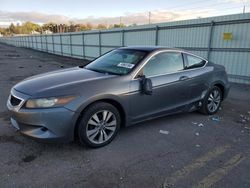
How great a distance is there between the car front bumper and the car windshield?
3.98ft

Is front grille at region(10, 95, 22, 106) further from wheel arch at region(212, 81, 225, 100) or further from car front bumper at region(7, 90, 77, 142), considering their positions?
wheel arch at region(212, 81, 225, 100)

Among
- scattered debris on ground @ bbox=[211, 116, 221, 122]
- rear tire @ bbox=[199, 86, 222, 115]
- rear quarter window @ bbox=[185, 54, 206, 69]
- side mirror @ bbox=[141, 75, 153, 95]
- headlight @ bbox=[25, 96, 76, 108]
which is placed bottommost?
scattered debris on ground @ bbox=[211, 116, 221, 122]

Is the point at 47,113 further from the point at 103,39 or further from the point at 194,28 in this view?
the point at 103,39

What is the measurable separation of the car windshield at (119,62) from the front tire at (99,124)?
0.73 meters

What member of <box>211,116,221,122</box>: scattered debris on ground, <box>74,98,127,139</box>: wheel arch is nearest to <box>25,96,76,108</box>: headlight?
<box>74,98,127,139</box>: wheel arch

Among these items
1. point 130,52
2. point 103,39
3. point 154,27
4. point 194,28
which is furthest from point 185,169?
point 103,39

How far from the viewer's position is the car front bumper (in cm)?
296

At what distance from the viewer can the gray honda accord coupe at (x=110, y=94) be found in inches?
119

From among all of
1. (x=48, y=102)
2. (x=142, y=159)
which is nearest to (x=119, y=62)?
(x=48, y=102)

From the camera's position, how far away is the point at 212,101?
16.6 feet

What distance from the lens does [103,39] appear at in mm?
17109

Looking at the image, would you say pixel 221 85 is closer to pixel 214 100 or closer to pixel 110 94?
pixel 214 100

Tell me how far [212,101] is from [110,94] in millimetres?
2827

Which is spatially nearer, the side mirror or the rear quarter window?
the side mirror
